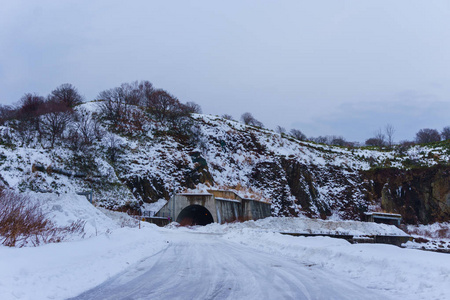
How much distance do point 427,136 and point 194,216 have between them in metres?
102

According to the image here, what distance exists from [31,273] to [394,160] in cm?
7386

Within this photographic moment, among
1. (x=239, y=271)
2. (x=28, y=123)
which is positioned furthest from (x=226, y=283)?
(x=28, y=123)

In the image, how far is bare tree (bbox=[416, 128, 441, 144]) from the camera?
112812 millimetres

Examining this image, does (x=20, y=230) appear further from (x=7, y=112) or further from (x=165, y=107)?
(x=165, y=107)

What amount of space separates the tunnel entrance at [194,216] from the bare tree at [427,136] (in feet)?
310

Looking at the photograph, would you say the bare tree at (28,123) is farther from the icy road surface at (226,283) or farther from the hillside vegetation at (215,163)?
the icy road surface at (226,283)

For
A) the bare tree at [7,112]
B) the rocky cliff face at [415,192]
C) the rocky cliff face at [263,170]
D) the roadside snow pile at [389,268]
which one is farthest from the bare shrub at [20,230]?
the rocky cliff face at [415,192]

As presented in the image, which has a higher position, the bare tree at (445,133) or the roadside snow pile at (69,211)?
the bare tree at (445,133)

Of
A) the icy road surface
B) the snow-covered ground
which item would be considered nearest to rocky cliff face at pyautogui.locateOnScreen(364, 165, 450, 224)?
the snow-covered ground

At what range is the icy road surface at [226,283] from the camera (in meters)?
6.12

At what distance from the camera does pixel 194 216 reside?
47.2 meters

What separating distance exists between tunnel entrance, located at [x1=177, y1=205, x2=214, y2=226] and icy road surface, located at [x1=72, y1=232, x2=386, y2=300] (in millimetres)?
31291

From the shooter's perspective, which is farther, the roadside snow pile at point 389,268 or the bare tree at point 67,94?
the bare tree at point 67,94

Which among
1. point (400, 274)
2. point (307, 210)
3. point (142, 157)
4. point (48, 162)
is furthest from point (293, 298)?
point (307, 210)
